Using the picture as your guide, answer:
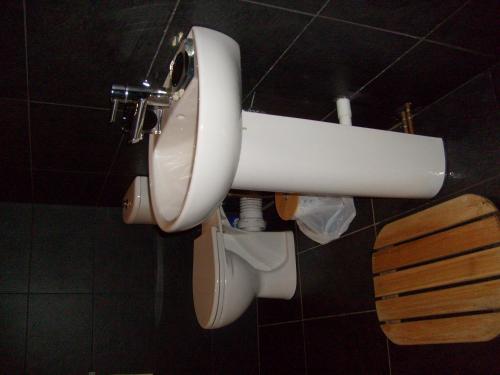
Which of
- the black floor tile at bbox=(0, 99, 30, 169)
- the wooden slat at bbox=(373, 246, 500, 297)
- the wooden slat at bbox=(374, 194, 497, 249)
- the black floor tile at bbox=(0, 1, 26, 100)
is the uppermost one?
the black floor tile at bbox=(0, 1, 26, 100)

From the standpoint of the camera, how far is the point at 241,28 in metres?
1.19

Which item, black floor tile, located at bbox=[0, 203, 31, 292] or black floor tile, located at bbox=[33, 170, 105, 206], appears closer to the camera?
black floor tile, located at bbox=[33, 170, 105, 206]

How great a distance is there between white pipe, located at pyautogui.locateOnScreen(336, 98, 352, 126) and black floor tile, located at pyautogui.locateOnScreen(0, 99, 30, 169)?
999 mm

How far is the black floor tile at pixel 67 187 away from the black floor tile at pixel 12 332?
519 mm

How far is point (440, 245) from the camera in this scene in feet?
4.79

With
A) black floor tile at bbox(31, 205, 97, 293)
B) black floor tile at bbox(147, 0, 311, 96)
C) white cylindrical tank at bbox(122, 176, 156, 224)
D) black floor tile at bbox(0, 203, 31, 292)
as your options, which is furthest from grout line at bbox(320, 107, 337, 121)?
black floor tile at bbox(0, 203, 31, 292)

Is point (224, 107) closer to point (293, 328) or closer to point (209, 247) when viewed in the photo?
point (209, 247)

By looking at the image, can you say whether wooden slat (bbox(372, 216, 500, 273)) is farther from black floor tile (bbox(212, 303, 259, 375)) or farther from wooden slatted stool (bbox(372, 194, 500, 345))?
black floor tile (bbox(212, 303, 259, 375))

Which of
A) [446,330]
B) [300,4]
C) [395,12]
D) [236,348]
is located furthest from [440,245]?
[236,348]

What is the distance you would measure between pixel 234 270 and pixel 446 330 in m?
0.89

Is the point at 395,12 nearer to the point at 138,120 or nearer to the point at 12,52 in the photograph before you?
the point at 138,120

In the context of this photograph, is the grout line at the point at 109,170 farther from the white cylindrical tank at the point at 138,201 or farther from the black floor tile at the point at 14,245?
the black floor tile at the point at 14,245

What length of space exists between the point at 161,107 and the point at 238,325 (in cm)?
180

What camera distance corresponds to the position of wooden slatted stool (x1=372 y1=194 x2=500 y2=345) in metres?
1.30
